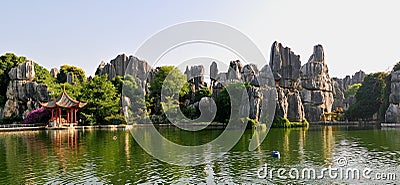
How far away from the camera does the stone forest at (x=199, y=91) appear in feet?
144

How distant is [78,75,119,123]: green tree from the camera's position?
43500mm

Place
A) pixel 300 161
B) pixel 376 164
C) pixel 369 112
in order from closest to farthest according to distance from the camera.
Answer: pixel 376 164
pixel 300 161
pixel 369 112

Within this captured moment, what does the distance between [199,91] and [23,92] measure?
22047mm

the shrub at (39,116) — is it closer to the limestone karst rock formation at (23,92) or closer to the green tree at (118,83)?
the limestone karst rock formation at (23,92)

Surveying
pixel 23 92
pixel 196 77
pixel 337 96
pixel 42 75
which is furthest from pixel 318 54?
pixel 23 92

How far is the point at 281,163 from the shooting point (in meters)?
15.3

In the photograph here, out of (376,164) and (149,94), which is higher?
(149,94)

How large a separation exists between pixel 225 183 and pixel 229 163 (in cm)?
364

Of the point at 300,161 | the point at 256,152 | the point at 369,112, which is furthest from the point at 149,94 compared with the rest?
the point at 300,161

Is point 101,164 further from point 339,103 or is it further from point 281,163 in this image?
point 339,103

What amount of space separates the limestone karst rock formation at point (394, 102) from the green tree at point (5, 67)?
4641 centimetres

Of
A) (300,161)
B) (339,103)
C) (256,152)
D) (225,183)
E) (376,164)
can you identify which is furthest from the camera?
(339,103)

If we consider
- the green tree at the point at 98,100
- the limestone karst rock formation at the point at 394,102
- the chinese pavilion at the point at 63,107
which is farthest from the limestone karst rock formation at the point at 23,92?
the limestone karst rock formation at the point at 394,102

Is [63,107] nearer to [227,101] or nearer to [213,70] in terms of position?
[227,101]
